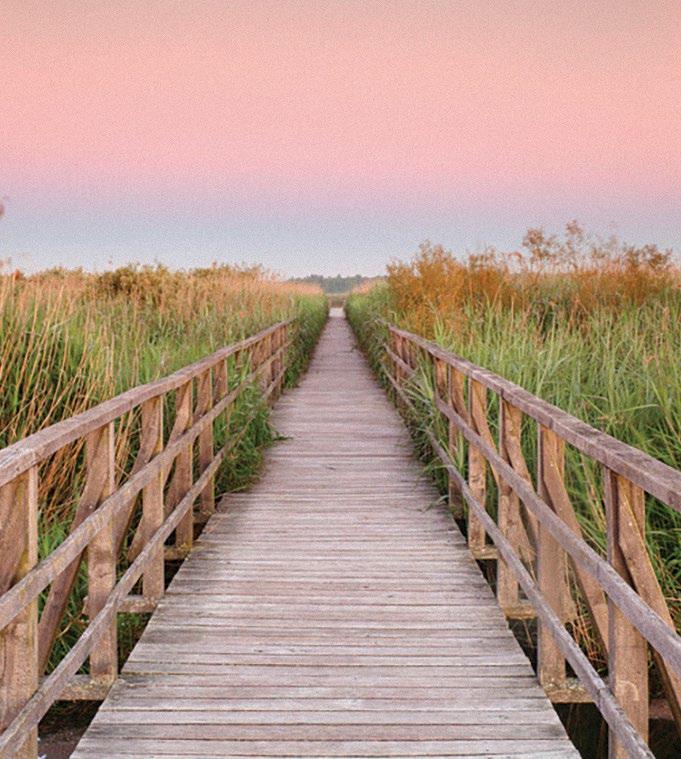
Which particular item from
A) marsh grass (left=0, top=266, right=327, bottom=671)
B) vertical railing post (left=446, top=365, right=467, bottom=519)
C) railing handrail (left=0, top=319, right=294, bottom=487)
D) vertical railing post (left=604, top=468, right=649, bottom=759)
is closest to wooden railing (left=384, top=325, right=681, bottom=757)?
vertical railing post (left=604, top=468, right=649, bottom=759)

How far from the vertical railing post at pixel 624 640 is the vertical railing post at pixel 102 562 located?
5.98 feet

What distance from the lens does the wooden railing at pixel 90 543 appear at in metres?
2.41

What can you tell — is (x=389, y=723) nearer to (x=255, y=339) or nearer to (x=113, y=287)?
(x=255, y=339)

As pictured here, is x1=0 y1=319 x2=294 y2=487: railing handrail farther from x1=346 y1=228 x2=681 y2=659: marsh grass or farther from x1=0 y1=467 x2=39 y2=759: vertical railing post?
x1=346 y1=228 x2=681 y2=659: marsh grass

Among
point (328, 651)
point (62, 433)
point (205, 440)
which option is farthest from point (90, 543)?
point (205, 440)

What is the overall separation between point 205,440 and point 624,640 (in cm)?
370

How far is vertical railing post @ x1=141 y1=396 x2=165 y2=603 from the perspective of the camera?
164 inches

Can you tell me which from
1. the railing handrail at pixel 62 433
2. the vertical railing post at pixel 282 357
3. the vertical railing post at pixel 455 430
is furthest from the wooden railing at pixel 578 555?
the vertical railing post at pixel 282 357

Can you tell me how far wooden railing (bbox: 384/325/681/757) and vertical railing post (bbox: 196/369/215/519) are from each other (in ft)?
5.30

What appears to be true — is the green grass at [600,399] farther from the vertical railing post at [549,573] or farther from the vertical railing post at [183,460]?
the vertical railing post at [183,460]

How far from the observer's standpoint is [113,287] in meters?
17.2

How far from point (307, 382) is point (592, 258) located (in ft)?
17.8

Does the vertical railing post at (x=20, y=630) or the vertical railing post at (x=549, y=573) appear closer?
the vertical railing post at (x=20, y=630)

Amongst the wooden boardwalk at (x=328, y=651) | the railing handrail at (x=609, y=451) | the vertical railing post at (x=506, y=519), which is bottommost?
the wooden boardwalk at (x=328, y=651)
